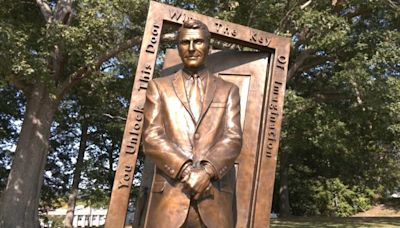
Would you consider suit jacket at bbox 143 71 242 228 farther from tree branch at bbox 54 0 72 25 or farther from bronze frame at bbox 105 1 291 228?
tree branch at bbox 54 0 72 25

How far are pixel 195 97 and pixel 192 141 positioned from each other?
435mm

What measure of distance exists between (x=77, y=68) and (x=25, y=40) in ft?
9.17

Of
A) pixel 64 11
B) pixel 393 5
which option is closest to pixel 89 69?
pixel 64 11

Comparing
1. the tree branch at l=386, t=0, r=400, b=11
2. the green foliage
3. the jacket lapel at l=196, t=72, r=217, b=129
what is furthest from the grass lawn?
the jacket lapel at l=196, t=72, r=217, b=129

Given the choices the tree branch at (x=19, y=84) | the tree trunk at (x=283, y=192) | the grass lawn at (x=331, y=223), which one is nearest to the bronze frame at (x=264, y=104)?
the tree branch at (x=19, y=84)

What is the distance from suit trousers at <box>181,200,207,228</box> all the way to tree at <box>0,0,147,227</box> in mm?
8774

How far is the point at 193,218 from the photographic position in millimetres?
3912

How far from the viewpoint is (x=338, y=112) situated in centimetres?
1747

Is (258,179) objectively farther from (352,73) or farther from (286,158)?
(286,158)

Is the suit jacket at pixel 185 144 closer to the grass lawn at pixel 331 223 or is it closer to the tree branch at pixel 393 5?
the tree branch at pixel 393 5

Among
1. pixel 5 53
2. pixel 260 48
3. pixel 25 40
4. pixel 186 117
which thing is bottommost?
pixel 186 117

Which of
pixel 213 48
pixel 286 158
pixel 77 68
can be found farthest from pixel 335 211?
pixel 213 48

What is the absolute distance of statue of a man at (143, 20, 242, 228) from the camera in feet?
12.6

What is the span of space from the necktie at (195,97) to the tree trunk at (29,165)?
36.2ft
